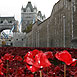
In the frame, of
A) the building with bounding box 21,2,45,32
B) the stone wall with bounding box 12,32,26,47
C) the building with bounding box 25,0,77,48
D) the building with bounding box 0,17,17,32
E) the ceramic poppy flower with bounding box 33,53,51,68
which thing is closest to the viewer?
the ceramic poppy flower with bounding box 33,53,51,68

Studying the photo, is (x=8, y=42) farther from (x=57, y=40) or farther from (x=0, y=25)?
(x=57, y=40)

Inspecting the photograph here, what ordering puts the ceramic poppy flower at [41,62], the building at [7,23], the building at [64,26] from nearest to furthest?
the ceramic poppy flower at [41,62] < the building at [64,26] < the building at [7,23]

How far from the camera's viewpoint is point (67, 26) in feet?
73.7

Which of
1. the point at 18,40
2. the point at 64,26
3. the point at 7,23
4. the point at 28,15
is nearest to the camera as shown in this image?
the point at 64,26

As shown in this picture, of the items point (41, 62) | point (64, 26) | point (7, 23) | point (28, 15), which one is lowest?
point (41, 62)

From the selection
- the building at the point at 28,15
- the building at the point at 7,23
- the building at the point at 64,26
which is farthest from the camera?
the building at the point at 28,15

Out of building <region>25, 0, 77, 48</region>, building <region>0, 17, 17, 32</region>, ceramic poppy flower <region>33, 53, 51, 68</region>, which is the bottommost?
ceramic poppy flower <region>33, 53, 51, 68</region>

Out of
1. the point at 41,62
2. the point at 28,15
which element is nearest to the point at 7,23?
the point at 28,15

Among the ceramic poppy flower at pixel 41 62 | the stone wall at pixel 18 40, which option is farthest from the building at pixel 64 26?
the stone wall at pixel 18 40

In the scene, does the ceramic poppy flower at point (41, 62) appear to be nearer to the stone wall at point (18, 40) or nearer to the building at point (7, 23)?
the stone wall at point (18, 40)

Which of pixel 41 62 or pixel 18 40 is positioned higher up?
pixel 18 40

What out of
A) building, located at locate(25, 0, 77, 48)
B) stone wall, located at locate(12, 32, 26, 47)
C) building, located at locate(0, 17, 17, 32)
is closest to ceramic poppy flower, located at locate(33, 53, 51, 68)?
building, located at locate(25, 0, 77, 48)

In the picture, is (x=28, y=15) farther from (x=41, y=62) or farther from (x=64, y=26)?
(x=41, y=62)

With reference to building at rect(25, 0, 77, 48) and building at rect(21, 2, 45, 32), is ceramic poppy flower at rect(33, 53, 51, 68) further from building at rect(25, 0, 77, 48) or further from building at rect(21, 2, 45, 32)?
building at rect(21, 2, 45, 32)
